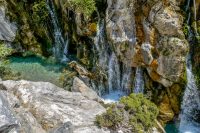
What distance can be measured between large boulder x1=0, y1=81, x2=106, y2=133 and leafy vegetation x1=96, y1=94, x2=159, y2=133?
50 cm

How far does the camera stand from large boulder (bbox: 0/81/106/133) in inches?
451

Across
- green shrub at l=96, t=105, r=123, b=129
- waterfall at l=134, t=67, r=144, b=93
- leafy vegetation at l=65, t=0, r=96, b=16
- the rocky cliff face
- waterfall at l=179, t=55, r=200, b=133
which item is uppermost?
leafy vegetation at l=65, t=0, r=96, b=16

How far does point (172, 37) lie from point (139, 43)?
7.44 ft

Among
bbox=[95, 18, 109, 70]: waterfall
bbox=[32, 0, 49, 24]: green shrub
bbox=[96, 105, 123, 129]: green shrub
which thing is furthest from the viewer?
bbox=[32, 0, 49, 24]: green shrub

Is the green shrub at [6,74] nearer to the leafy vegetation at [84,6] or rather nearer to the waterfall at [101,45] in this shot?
the waterfall at [101,45]

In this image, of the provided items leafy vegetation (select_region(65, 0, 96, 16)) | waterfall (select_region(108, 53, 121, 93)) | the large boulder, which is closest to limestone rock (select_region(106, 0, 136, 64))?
waterfall (select_region(108, 53, 121, 93))

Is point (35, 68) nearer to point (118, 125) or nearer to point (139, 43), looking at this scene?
point (139, 43)

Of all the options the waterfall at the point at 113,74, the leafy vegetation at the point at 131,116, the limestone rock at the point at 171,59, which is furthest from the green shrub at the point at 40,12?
the leafy vegetation at the point at 131,116

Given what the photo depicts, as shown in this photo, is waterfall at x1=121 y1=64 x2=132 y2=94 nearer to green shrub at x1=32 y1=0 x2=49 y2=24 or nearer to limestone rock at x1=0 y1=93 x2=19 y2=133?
green shrub at x1=32 y1=0 x2=49 y2=24

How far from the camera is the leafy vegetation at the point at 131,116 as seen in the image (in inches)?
493

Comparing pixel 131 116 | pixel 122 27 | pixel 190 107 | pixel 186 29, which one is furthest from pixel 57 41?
pixel 131 116

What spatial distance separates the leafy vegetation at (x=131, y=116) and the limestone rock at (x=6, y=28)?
14418 mm

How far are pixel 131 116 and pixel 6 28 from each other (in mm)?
15779

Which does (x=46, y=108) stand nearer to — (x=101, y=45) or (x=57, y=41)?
(x=101, y=45)
